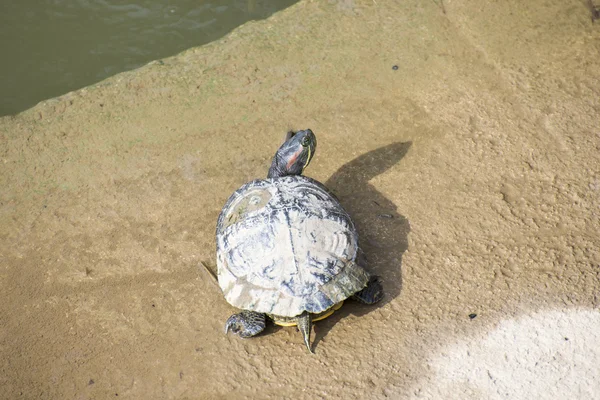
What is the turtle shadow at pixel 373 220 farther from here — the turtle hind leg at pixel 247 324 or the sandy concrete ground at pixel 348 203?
the turtle hind leg at pixel 247 324

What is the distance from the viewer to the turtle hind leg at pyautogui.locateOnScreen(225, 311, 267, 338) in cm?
376

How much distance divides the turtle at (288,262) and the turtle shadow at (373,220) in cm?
10

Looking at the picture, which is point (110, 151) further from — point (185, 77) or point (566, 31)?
point (566, 31)

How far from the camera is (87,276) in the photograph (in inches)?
170

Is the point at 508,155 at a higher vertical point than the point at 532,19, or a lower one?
lower

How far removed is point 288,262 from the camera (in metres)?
3.67

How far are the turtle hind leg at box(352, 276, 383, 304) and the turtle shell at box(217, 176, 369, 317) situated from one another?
10cm

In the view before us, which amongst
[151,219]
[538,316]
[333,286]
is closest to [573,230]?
[538,316]

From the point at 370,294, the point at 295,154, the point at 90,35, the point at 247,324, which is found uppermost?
the point at 295,154

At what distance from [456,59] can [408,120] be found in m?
1.02

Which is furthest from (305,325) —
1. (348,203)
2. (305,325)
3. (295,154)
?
(295,154)

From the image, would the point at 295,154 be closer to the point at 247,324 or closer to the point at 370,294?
the point at 370,294

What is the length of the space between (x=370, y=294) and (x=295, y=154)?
137cm

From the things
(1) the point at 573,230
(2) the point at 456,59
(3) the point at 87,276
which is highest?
(2) the point at 456,59
